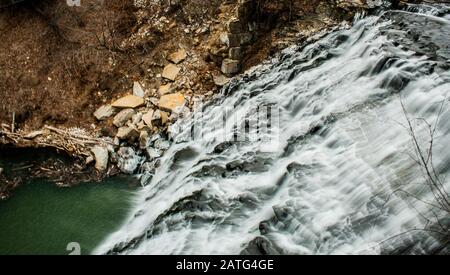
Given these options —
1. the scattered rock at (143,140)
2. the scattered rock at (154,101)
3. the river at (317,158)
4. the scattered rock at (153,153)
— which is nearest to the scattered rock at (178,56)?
the scattered rock at (154,101)

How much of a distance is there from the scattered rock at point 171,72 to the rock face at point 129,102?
28.7 inches

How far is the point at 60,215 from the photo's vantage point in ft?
22.4

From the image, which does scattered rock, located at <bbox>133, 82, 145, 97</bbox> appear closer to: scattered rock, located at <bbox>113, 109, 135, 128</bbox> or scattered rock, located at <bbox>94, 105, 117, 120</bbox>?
scattered rock, located at <bbox>113, 109, 135, 128</bbox>

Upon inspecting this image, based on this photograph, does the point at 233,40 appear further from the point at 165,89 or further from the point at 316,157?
the point at 316,157

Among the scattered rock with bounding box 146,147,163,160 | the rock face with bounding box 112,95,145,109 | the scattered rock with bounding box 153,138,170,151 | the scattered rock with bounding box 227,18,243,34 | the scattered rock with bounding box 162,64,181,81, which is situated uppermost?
the scattered rock with bounding box 227,18,243,34

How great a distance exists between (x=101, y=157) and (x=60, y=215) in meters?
1.27

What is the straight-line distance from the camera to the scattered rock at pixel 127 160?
293 inches

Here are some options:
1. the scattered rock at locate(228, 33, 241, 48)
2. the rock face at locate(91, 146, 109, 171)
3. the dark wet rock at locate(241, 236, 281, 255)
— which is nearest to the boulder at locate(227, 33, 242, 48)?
the scattered rock at locate(228, 33, 241, 48)

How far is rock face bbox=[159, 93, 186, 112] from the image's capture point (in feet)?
26.0

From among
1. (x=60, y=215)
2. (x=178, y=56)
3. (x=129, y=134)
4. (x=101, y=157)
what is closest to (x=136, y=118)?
(x=129, y=134)

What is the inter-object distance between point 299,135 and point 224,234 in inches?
78.5

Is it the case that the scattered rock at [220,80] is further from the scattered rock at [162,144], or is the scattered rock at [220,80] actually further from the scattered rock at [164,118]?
the scattered rock at [162,144]

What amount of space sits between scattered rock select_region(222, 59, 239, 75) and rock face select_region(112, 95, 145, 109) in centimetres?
182
